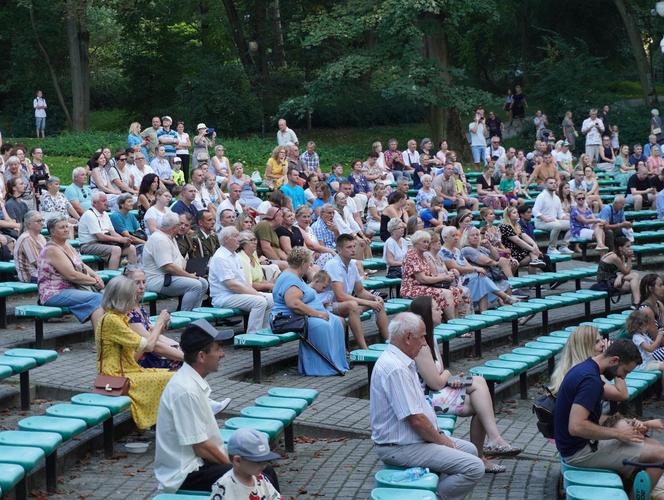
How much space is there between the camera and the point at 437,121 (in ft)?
105

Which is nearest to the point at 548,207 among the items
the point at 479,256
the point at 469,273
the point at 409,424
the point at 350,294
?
the point at 479,256

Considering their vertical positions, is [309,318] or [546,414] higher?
[309,318]

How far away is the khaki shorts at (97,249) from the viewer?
1431cm

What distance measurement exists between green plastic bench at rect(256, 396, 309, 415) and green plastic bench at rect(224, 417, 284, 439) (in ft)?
1.66

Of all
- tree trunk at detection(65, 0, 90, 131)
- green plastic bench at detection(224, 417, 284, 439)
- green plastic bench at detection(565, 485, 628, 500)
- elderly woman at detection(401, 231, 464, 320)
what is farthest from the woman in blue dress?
tree trunk at detection(65, 0, 90, 131)

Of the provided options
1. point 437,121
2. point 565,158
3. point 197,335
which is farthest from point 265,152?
point 197,335

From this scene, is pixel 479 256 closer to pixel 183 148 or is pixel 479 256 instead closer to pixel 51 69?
pixel 183 148

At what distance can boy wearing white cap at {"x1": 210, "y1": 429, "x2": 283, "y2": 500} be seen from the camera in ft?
19.1

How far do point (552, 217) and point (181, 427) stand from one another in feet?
50.2

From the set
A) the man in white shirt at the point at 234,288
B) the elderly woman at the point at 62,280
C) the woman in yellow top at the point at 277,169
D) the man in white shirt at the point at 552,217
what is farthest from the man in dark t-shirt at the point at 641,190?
the elderly woman at the point at 62,280

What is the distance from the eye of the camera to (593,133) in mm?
30328

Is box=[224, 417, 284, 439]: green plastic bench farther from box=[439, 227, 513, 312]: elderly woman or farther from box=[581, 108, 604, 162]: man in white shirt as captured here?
box=[581, 108, 604, 162]: man in white shirt

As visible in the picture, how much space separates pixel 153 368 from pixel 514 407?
4.29 m

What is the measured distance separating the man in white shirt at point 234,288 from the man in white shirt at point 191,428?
17.8 feet
